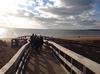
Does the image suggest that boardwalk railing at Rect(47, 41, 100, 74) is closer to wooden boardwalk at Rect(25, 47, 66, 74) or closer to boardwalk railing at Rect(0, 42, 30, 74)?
wooden boardwalk at Rect(25, 47, 66, 74)

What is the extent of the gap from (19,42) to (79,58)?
2057 cm

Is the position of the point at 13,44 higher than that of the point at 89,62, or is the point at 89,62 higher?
the point at 89,62

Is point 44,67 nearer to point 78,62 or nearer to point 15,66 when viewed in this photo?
point 78,62

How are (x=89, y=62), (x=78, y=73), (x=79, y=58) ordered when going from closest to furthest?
(x=89, y=62) → (x=79, y=58) → (x=78, y=73)

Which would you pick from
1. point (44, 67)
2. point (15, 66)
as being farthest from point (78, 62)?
point (15, 66)

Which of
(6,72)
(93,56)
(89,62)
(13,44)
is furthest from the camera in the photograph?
(13,44)

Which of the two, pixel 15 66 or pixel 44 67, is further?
pixel 44 67

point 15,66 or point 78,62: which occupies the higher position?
point 15,66

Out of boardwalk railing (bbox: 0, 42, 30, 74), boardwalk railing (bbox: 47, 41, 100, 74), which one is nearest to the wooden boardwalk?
boardwalk railing (bbox: 47, 41, 100, 74)

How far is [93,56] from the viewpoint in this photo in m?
13.5

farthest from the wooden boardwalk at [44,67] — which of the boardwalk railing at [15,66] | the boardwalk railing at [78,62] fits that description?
the boardwalk railing at [15,66]

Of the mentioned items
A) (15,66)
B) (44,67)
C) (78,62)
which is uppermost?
(15,66)

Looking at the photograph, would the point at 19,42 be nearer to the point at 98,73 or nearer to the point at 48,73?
the point at 48,73

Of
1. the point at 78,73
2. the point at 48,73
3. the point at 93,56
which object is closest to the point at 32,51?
the point at 93,56
